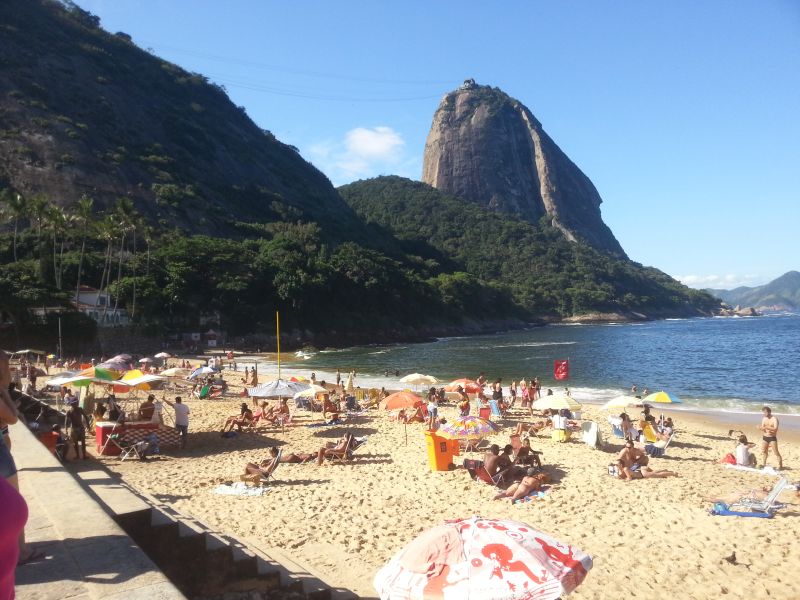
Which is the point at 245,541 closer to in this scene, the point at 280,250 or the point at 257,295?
the point at 257,295

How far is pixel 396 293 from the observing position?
8481 centimetres

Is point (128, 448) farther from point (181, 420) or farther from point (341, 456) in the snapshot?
point (341, 456)

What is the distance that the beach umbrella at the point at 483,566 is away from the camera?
422cm

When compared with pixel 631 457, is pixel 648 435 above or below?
below

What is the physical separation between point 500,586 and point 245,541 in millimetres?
4740

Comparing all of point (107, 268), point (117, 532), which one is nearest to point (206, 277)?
point (107, 268)

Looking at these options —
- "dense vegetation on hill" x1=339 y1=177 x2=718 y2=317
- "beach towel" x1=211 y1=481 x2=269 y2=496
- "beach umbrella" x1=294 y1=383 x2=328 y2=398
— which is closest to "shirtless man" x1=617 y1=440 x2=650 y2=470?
"beach towel" x1=211 y1=481 x2=269 y2=496

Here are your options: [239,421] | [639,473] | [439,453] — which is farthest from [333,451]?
[639,473]

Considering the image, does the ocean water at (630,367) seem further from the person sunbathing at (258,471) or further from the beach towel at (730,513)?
the person sunbathing at (258,471)

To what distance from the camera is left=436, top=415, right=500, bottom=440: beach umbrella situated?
476 inches

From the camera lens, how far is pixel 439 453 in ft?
37.9

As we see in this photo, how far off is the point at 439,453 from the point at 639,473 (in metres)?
4.09

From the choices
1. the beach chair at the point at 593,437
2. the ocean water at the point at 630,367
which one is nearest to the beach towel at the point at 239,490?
the beach chair at the point at 593,437

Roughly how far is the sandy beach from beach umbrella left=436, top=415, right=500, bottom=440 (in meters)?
0.72
